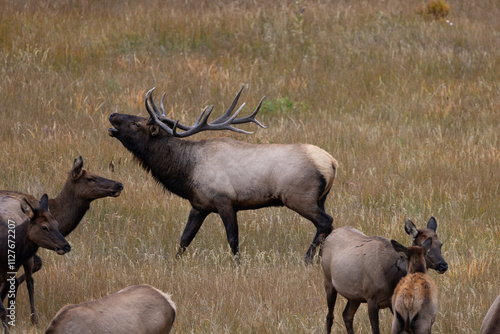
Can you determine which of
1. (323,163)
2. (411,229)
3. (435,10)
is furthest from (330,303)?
(435,10)

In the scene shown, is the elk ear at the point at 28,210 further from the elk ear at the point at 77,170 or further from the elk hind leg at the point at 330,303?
Result: the elk hind leg at the point at 330,303

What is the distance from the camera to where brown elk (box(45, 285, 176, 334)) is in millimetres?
4875

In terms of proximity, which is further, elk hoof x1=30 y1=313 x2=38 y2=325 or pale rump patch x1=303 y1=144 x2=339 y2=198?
pale rump patch x1=303 y1=144 x2=339 y2=198

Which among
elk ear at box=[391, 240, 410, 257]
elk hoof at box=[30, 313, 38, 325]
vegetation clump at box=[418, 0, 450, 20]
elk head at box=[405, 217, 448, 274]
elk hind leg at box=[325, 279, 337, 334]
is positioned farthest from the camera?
vegetation clump at box=[418, 0, 450, 20]

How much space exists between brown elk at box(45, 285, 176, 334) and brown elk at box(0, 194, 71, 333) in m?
1.05

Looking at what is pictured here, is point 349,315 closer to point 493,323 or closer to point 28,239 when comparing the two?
point 493,323

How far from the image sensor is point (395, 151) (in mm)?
11289

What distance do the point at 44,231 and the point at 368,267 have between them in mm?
2395

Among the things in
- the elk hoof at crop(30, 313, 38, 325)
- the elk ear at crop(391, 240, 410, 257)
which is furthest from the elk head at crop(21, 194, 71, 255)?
the elk ear at crop(391, 240, 410, 257)

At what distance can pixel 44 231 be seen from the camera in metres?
6.14

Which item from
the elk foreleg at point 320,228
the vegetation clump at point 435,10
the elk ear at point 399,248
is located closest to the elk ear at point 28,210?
the elk ear at point 399,248

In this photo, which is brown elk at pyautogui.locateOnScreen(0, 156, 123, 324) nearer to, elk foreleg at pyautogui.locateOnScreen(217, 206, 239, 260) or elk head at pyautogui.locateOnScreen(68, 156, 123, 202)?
elk head at pyautogui.locateOnScreen(68, 156, 123, 202)

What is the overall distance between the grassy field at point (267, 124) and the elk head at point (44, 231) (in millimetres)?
663

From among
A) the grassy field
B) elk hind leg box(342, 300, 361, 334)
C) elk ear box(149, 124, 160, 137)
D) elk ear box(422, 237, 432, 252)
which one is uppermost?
elk ear box(422, 237, 432, 252)
